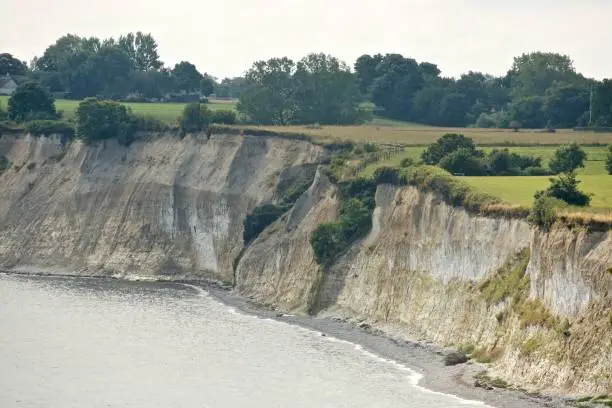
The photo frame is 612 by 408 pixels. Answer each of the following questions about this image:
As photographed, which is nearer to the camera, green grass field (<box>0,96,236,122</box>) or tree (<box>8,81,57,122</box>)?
green grass field (<box>0,96,236,122</box>)

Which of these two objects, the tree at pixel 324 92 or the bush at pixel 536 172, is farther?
the tree at pixel 324 92

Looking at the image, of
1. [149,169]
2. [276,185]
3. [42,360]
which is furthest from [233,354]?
[149,169]

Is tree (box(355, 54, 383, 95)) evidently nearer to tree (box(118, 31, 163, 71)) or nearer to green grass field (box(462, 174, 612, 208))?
tree (box(118, 31, 163, 71))

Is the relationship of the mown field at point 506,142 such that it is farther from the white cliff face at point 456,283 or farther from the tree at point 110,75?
the tree at point 110,75

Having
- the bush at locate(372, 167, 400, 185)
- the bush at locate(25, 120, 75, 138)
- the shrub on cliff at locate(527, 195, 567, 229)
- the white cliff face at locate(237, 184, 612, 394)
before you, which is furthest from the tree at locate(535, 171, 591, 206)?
the bush at locate(25, 120, 75, 138)

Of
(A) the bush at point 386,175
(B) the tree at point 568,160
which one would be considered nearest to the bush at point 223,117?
(A) the bush at point 386,175
